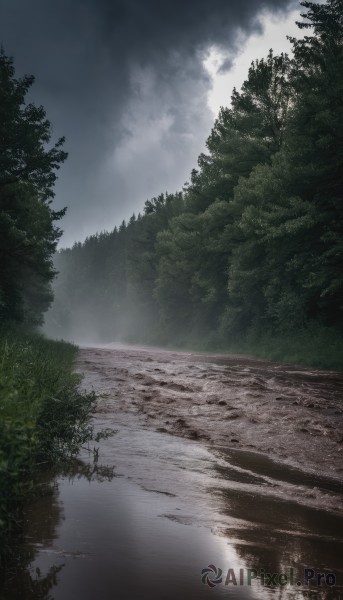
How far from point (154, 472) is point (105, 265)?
118 meters

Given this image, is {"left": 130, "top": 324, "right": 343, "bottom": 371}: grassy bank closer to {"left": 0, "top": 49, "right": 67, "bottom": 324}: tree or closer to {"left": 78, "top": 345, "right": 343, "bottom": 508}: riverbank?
{"left": 78, "top": 345, "right": 343, "bottom": 508}: riverbank

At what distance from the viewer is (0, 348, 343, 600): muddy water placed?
96.7 inches

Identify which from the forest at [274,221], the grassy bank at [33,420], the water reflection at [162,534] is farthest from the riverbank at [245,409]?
the forest at [274,221]

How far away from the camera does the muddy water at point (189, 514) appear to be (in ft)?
8.05

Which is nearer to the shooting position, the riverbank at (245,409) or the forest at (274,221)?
the riverbank at (245,409)

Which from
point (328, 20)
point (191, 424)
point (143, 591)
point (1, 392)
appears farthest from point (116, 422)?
point (328, 20)

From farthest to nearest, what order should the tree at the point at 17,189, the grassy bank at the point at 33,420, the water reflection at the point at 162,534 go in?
the tree at the point at 17,189 < the grassy bank at the point at 33,420 < the water reflection at the point at 162,534

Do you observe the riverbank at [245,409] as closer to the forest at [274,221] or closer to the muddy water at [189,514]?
the muddy water at [189,514]

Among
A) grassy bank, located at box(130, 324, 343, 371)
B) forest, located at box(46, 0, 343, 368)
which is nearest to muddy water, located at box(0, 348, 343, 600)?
grassy bank, located at box(130, 324, 343, 371)

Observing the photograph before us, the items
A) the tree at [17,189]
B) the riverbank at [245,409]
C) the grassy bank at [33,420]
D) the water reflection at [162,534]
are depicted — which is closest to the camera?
the water reflection at [162,534]

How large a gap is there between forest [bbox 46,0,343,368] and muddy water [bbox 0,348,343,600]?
→ 35.7ft

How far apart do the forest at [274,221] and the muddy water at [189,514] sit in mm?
10884

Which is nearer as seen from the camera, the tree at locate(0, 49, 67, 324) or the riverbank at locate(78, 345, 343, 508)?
the riverbank at locate(78, 345, 343, 508)

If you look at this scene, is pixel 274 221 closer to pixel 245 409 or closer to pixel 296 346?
pixel 296 346
